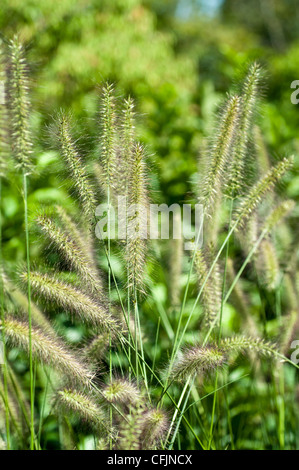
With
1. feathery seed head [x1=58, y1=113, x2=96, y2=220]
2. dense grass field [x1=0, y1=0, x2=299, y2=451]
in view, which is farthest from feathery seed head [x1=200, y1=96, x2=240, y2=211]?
feathery seed head [x1=58, y1=113, x2=96, y2=220]

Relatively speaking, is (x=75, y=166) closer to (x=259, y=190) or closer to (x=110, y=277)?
(x=110, y=277)

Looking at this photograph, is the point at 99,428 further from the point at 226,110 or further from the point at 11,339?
the point at 226,110

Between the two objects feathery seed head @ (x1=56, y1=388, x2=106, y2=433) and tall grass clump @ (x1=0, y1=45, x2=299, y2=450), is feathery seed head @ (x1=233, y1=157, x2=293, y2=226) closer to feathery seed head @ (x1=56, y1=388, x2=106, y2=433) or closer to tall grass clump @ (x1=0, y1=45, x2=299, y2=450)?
tall grass clump @ (x1=0, y1=45, x2=299, y2=450)

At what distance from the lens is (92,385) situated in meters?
1.11

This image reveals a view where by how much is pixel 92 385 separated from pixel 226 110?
644mm

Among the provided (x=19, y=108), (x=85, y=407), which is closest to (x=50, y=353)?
(x=85, y=407)

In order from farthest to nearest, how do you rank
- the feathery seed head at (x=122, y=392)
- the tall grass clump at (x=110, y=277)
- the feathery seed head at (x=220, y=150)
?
1. the feathery seed head at (x=220, y=150)
2. the tall grass clump at (x=110, y=277)
3. the feathery seed head at (x=122, y=392)

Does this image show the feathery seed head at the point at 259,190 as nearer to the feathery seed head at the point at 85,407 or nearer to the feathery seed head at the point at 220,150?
the feathery seed head at the point at 220,150

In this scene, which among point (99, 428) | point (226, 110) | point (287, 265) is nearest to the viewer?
point (99, 428)

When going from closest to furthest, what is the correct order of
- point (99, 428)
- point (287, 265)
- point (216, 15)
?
point (99, 428) < point (287, 265) < point (216, 15)

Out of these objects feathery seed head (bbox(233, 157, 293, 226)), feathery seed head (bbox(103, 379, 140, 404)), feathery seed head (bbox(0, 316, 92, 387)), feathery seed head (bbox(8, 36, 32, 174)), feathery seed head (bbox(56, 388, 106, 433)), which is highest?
feathery seed head (bbox(8, 36, 32, 174))

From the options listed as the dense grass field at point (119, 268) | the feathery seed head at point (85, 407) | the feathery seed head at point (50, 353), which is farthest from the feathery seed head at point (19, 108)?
the feathery seed head at point (85, 407)

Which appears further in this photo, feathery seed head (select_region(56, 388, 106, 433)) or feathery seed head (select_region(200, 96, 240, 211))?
feathery seed head (select_region(200, 96, 240, 211))
